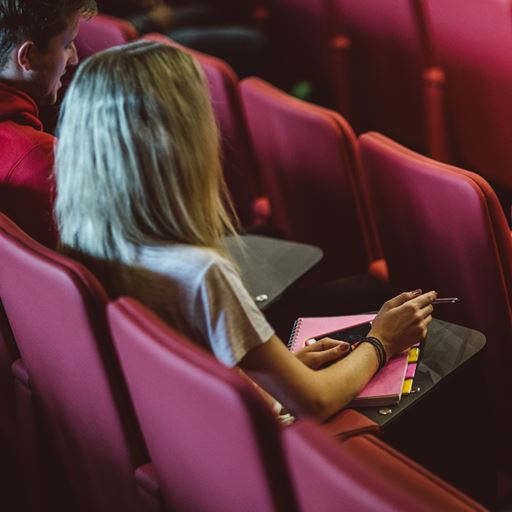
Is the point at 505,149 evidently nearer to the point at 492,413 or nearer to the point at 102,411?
the point at 492,413

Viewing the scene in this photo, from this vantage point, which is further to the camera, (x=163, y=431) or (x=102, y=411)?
(x=102, y=411)

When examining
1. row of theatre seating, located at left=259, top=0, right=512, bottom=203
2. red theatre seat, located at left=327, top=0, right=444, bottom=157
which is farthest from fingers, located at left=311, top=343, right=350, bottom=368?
red theatre seat, located at left=327, top=0, right=444, bottom=157

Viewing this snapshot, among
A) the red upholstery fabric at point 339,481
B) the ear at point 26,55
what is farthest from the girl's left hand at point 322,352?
the ear at point 26,55

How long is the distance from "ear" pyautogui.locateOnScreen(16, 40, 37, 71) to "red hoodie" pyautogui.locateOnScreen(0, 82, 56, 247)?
55 mm

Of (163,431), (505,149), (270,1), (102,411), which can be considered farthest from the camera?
(270,1)

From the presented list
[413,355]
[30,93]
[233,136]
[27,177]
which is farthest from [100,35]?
[413,355]

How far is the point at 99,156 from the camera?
726 millimetres

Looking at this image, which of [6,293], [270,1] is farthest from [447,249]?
[270,1]

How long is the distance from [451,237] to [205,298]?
1.09 ft

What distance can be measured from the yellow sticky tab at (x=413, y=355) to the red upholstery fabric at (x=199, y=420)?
0.24m

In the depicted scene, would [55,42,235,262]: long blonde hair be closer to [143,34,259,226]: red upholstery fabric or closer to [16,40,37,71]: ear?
[16,40,37,71]: ear

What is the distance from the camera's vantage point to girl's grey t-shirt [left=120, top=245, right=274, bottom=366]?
703 mm

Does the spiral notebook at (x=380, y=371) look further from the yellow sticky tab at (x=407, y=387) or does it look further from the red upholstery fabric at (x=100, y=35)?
the red upholstery fabric at (x=100, y=35)

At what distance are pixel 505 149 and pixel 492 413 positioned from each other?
539 mm
